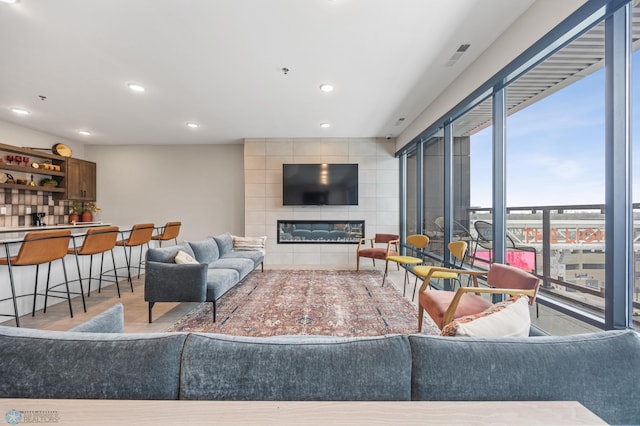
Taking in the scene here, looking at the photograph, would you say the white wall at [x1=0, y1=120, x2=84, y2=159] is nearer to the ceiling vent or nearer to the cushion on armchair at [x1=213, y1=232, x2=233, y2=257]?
the cushion on armchair at [x1=213, y1=232, x2=233, y2=257]

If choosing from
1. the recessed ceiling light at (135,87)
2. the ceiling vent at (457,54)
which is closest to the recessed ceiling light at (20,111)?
the recessed ceiling light at (135,87)

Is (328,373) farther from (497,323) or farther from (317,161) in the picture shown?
(317,161)

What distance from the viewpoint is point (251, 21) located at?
2.19m

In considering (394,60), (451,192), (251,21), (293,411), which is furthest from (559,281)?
(251,21)

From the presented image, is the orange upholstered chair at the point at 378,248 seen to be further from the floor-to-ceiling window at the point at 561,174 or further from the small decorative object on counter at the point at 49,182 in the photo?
the small decorative object on counter at the point at 49,182

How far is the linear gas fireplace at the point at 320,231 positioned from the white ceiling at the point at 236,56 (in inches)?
86.5

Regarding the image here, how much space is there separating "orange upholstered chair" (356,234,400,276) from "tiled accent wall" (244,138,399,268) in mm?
341

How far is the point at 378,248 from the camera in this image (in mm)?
5027

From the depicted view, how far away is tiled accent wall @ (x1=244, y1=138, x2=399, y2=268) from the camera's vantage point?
18.7 feet

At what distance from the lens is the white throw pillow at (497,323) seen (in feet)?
3.34

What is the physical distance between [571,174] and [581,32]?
3.15 ft

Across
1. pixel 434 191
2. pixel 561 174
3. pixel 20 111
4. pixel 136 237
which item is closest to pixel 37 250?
pixel 136 237

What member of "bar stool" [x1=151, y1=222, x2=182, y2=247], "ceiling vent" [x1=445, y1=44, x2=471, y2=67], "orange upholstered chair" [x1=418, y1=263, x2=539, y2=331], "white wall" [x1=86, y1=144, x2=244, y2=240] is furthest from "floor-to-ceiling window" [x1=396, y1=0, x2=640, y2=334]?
"white wall" [x1=86, y1=144, x2=244, y2=240]

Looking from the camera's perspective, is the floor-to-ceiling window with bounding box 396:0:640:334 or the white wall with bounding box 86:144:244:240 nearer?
the floor-to-ceiling window with bounding box 396:0:640:334
